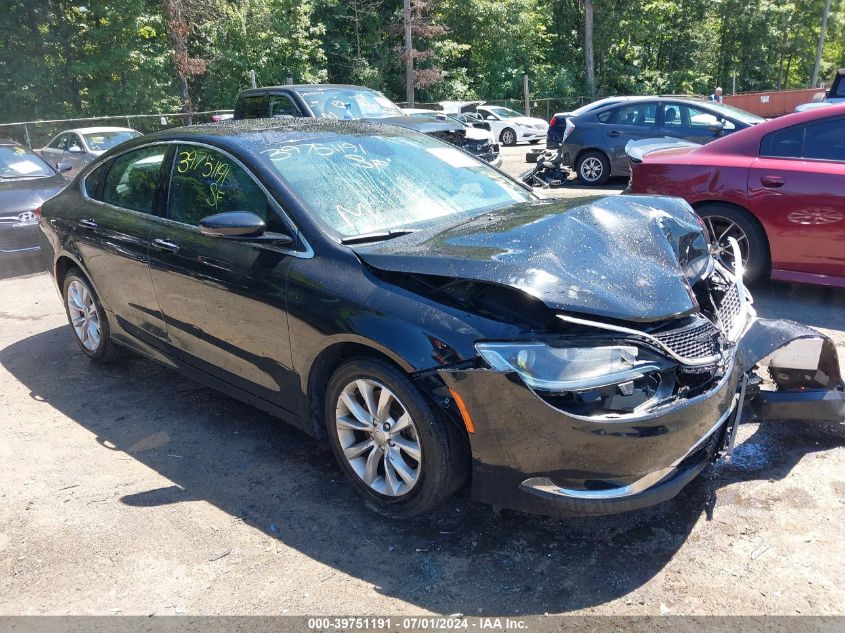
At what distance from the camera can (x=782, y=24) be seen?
1630 inches

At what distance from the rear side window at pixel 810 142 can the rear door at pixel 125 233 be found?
186 inches

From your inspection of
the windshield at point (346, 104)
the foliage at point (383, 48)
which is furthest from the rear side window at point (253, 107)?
the foliage at point (383, 48)

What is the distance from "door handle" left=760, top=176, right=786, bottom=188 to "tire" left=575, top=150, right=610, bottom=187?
6.69m

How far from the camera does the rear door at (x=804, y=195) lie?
17.3 ft

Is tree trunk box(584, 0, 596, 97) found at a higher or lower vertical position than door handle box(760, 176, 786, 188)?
higher

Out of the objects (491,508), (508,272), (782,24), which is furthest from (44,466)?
(782,24)

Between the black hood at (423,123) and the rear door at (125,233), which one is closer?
the rear door at (125,233)

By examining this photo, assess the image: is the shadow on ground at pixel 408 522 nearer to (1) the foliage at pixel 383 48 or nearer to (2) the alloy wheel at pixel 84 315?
(2) the alloy wheel at pixel 84 315

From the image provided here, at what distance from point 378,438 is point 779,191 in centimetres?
417

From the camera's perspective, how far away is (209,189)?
12.8ft

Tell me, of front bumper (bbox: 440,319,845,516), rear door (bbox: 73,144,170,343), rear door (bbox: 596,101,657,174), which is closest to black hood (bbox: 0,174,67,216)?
rear door (bbox: 73,144,170,343)

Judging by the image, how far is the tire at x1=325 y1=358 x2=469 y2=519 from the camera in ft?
9.32

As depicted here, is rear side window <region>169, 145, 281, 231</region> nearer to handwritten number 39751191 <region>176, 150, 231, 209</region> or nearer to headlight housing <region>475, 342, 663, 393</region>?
handwritten number 39751191 <region>176, 150, 231, 209</region>

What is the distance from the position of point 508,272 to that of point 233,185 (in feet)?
5.73
